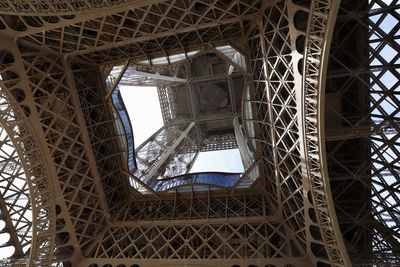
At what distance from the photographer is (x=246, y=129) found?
1672cm

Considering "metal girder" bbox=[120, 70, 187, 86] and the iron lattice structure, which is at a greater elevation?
"metal girder" bbox=[120, 70, 187, 86]

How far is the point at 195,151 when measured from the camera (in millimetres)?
31078

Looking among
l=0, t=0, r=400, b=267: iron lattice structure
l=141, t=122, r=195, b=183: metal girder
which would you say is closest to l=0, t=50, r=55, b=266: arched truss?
l=0, t=0, r=400, b=267: iron lattice structure

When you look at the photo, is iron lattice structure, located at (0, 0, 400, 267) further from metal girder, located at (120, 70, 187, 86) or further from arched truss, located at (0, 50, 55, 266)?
metal girder, located at (120, 70, 187, 86)

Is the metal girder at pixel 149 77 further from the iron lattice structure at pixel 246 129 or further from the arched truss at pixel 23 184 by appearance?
the arched truss at pixel 23 184

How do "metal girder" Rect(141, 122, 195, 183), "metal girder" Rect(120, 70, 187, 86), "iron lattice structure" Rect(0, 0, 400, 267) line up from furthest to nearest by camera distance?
1. "metal girder" Rect(141, 122, 195, 183)
2. "metal girder" Rect(120, 70, 187, 86)
3. "iron lattice structure" Rect(0, 0, 400, 267)

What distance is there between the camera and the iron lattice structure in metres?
11.1

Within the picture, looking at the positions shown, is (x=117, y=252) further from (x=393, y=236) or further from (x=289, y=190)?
(x=393, y=236)

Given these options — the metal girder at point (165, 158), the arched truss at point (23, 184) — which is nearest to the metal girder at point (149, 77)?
the metal girder at point (165, 158)

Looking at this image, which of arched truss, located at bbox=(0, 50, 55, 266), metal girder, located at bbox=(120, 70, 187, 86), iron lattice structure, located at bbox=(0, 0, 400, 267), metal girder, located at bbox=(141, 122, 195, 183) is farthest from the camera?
metal girder, located at bbox=(141, 122, 195, 183)

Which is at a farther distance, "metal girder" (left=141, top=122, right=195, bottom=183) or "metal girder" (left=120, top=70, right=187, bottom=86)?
"metal girder" (left=141, top=122, right=195, bottom=183)

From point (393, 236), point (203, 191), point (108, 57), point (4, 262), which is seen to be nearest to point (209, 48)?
point (108, 57)

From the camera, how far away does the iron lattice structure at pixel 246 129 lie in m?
11.1

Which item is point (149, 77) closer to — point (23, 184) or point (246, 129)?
point (246, 129)
